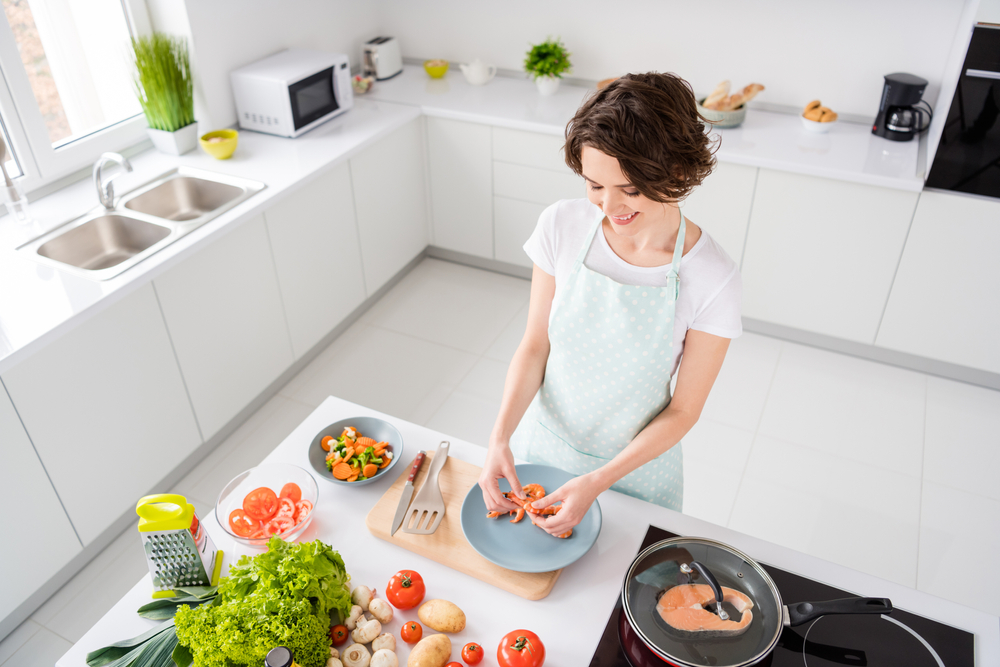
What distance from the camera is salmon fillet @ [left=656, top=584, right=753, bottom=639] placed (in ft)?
3.40

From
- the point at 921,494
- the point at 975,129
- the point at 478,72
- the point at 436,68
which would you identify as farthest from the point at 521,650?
the point at 436,68

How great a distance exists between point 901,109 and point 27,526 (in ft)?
10.8

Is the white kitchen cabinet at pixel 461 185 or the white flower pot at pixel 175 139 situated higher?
the white flower pot at pixel 175 139

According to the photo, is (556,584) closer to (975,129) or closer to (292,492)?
(292,492)

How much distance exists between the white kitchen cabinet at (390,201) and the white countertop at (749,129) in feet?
0.74

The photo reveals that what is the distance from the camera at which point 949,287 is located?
105 inches

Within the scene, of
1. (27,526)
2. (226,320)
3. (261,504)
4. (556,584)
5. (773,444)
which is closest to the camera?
(556,584)

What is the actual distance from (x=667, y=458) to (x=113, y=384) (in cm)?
162

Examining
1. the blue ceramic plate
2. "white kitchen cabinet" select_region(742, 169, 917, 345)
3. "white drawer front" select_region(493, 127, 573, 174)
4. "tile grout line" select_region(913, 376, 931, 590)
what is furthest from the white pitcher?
the blue ceramic plate

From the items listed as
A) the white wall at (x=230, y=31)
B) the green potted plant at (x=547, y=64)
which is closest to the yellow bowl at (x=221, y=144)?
the white wall at (x=230, y=31)

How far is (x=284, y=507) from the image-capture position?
1.28m

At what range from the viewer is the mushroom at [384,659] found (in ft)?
3.34

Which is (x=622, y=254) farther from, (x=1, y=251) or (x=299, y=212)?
(x=1, y=251)

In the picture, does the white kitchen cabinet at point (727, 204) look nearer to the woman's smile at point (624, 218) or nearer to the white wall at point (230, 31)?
the woman's smile at point (624, 218)
